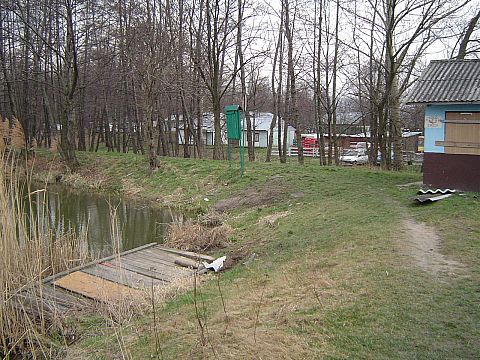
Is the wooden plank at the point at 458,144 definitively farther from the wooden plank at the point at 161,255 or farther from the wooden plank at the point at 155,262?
the wooden plank at the point at 155,262

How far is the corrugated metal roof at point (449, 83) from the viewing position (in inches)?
388

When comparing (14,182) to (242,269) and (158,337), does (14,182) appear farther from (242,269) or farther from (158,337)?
(242,269)

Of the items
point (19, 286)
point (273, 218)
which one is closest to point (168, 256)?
point (273, 218)

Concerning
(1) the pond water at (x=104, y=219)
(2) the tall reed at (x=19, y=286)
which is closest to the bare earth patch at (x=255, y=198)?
(1) the pond water at (x=104, y=219)

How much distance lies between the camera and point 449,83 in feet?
33.9

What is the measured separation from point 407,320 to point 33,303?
3771 millimetres

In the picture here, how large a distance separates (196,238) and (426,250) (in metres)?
4.26

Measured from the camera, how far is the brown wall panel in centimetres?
995

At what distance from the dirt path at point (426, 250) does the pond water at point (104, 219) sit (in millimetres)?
4479

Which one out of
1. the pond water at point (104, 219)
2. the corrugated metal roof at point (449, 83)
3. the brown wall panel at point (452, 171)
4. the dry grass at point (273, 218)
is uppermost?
the corrugated metal roof at point (449, 83)

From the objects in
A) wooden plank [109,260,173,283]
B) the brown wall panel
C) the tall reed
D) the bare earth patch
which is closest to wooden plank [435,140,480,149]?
the brown wall panel

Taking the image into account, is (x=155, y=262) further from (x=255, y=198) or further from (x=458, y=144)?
(x=458, y=144)

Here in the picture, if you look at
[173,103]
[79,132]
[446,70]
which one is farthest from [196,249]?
[79,132]

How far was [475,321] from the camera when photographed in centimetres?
398
